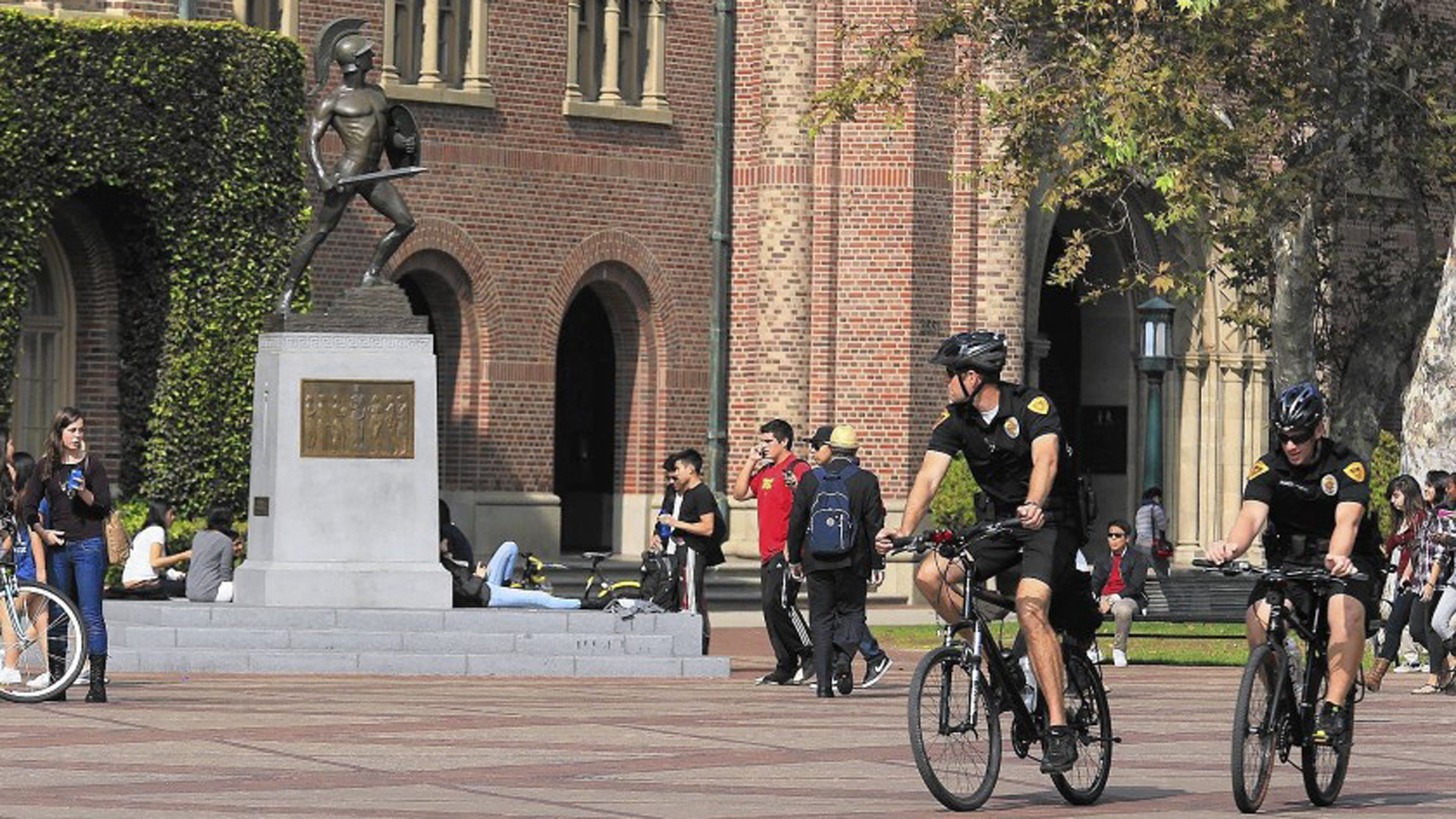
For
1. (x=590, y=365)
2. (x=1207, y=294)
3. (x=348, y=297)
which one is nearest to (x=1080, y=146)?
(x=348, y=297)

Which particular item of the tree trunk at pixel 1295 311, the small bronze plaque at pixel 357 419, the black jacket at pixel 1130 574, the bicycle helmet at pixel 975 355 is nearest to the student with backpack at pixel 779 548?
the small bronze plaque at pixel 357 419

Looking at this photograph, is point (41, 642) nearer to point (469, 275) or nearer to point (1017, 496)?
point (1017, 496)

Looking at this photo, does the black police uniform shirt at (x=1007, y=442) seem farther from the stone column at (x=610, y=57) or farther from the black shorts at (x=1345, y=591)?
the stone column at (x=610, y=57)

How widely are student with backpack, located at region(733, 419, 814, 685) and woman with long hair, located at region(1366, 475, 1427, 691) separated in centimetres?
389

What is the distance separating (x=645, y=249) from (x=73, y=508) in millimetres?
19833

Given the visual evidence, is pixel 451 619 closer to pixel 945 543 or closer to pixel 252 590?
pixel 252 590

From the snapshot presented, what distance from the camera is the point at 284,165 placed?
109 feet

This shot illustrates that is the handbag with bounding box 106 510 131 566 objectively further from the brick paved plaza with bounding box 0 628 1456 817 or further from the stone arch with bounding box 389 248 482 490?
the stone arch with bounding box 389 248 482 490

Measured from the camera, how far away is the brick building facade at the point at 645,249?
36.5m

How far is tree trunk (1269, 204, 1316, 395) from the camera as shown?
31.2 m

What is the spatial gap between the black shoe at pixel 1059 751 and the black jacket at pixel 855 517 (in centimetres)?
771

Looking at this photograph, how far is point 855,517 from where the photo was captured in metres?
21.1

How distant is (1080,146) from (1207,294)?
48.6 feet

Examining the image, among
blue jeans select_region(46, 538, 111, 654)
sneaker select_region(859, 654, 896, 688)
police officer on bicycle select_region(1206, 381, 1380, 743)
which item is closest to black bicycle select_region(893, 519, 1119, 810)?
police officer on bicycle select_region(1206, 381, 1380, 743)
